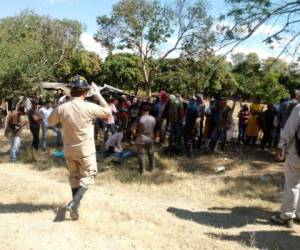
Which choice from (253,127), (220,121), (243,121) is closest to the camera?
(220,121)

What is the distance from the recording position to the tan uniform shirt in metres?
5.60

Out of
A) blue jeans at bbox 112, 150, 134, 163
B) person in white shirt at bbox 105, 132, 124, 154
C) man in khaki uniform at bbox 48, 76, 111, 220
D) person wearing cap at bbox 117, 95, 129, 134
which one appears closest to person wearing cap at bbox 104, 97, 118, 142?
person wearing cap at bbox 117, 95, 129, 134

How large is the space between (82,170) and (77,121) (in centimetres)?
66

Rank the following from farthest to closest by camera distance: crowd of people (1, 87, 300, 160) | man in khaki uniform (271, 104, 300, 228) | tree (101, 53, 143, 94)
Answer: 1. tree (101, 53, 143, 94)
2. crowd of people (1, 87, 300, 160)
3. man in khaki uniform (271, 104, 300, 228)

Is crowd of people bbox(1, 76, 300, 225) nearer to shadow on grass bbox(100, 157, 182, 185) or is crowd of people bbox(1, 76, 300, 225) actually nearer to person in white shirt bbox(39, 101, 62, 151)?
person in white shirt bbox(39, 101, 62, 151)

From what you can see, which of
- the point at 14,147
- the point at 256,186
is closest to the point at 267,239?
the point at 256,186

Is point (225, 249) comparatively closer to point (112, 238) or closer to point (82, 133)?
point (112, 238)

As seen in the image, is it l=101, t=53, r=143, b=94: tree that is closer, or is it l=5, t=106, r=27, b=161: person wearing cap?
l=5, t=106, r=27, b=161: person wearing cap

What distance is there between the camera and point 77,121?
559 centimetres

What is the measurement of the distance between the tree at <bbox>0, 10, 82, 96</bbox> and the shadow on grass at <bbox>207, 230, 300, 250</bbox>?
19.7 metres

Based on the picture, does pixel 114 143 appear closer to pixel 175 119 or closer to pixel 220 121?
pixel 175 119

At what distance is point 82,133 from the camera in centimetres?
564

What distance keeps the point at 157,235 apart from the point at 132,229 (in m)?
0.32

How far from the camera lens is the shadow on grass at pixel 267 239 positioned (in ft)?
18.4
